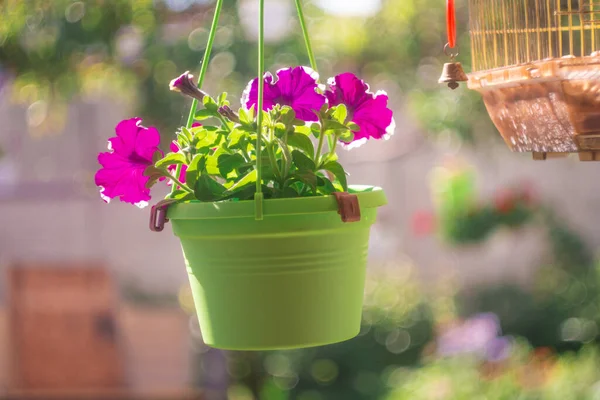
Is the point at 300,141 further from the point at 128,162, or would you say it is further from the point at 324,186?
the point at 128,162

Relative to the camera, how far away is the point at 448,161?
11.4ft

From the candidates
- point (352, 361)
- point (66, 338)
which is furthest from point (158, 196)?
point (352, 361)

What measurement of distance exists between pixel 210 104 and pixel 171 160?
0.06 meters

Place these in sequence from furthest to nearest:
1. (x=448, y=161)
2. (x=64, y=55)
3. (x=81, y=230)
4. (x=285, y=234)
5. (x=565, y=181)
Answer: (x=81, y=230) → (x=565, y=181) → (x=448, y=161) → (x=64, y=55) → (x=285, y=234)

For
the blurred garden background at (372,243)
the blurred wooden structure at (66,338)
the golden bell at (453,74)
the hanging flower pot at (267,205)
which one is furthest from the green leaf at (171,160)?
the blurred wooden structure at (66,338)

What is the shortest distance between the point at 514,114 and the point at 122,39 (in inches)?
60.7

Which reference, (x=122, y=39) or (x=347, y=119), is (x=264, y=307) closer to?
(x=347, y=119)

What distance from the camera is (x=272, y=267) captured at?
2.27 feet

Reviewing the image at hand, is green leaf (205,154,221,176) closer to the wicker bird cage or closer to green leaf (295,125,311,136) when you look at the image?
green leaf (295,125,311,136)

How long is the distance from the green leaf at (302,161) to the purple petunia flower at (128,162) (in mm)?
124

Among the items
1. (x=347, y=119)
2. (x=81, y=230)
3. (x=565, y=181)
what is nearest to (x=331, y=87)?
(x=347, y=119)

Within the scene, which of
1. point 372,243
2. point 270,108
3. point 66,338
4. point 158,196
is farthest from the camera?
point 158,196

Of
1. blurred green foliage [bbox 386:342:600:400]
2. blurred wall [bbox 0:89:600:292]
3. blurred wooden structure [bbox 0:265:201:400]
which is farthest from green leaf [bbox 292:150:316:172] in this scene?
blurred wall [bbox 0:89:600:292]

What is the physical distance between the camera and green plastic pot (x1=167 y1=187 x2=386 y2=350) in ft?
2.22
